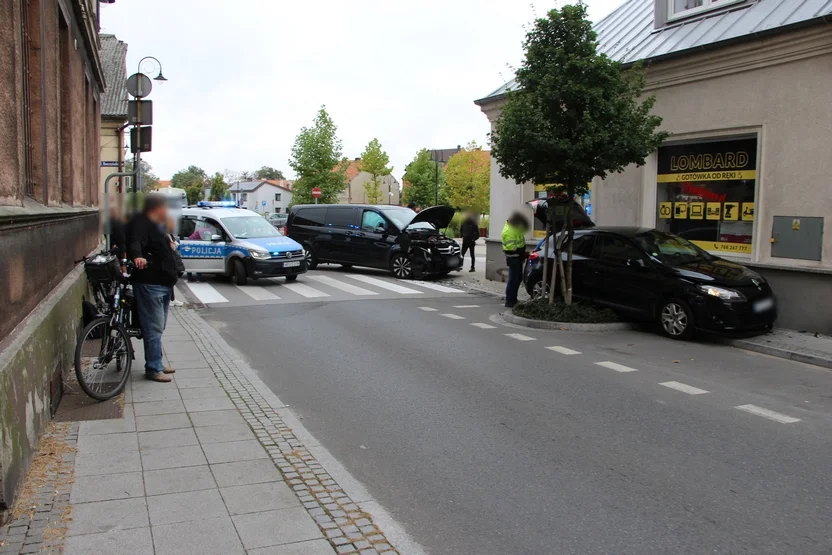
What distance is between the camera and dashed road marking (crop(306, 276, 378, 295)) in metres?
15.5

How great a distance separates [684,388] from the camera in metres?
7.32

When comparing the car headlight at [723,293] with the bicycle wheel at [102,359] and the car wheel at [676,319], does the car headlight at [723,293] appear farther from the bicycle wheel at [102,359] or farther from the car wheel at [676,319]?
the bicycle wheel at [102,359]

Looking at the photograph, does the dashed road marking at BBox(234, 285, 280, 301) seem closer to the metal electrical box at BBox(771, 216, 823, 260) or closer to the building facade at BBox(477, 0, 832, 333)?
the building facade at BBox(477, 0, 832, 333)

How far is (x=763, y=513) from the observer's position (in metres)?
4.24

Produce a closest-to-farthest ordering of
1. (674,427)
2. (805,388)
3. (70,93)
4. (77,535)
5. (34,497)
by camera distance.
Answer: (77,535) < (34,497) < (674,427) < (805,388) < (70,93)

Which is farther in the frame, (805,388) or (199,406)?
(805,388)

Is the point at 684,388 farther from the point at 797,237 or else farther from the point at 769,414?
the point at 797,237

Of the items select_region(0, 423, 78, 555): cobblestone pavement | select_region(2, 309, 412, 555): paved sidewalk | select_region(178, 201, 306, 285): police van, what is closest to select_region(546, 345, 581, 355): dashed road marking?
select_region(2, 309, 412, 555): paved sidewalk

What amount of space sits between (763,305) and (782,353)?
0.99m

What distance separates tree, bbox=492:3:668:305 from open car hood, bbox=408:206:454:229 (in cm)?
696

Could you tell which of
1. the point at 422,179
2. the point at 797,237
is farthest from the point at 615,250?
the point at 422,179

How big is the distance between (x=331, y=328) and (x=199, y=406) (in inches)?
182

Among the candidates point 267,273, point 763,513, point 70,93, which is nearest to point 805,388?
point 763,513

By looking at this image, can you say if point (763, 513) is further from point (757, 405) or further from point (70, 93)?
point (70, 93)
